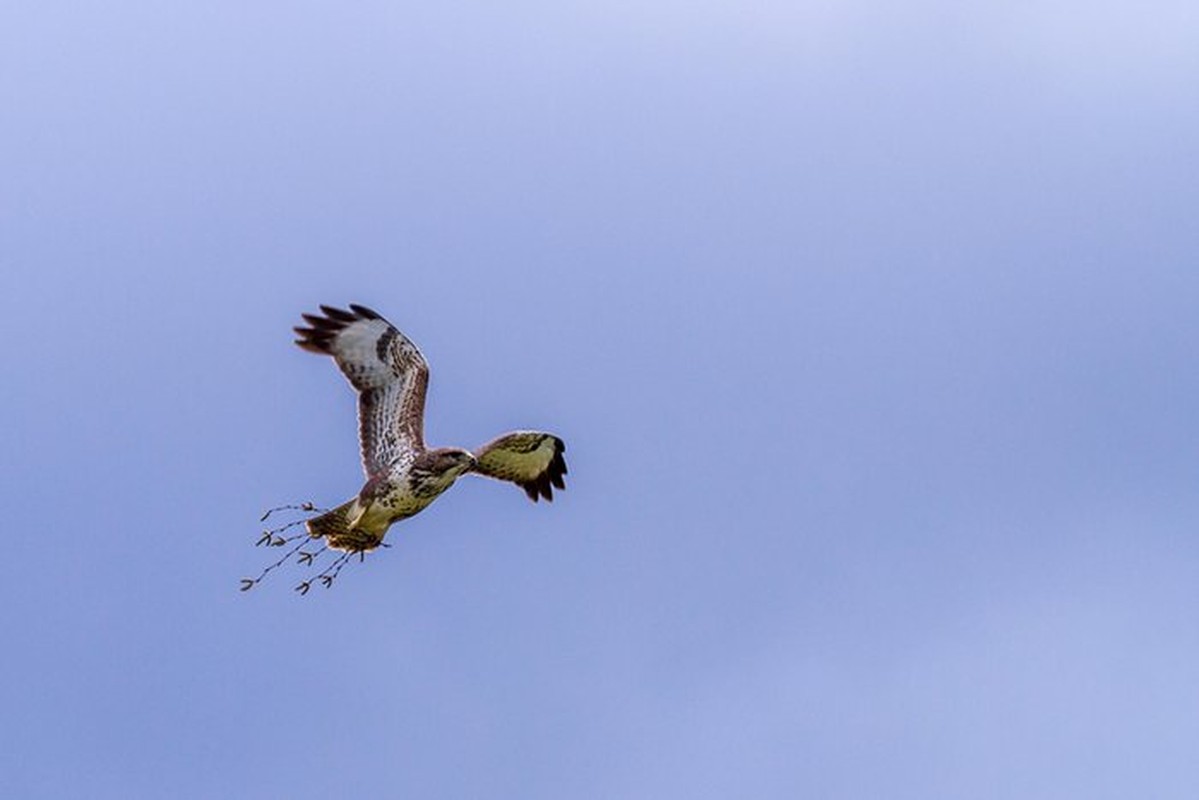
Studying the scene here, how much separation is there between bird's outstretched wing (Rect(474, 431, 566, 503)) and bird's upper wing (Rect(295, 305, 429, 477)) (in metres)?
1.42

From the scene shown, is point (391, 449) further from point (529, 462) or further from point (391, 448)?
point (529, 462)

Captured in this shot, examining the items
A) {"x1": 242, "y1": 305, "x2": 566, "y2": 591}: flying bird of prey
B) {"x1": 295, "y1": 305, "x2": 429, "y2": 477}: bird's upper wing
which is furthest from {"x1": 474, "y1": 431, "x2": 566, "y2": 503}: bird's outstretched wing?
{"x1": 295, "y1": 305, "x2": 429, "y2": 477}: bird's upper wing

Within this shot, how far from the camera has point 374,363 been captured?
2012 centimetres

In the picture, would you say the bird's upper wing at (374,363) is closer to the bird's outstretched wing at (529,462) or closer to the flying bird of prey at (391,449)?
the flying bird of prey at (391,449)

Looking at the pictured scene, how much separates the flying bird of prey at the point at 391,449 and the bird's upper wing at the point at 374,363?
1cm

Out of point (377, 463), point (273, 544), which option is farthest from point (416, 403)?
point (273, 544)

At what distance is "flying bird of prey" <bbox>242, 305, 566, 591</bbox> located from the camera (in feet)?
61.8

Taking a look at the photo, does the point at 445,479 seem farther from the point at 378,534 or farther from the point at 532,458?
the point at 532,458

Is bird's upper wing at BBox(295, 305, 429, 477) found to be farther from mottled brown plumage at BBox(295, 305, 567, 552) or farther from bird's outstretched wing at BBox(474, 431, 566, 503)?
bird's outstretched wing at BBox(474, 431, 566, 503)

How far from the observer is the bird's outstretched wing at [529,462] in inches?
825

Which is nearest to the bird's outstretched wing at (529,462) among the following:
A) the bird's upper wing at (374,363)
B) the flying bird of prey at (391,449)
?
the flying bird of prey at (391,449)

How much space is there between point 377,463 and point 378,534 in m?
0.90

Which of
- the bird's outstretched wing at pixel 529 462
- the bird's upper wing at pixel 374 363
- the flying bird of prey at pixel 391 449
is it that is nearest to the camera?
the flying bird of prey at pixel 391 449

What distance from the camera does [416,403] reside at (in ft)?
65.1
